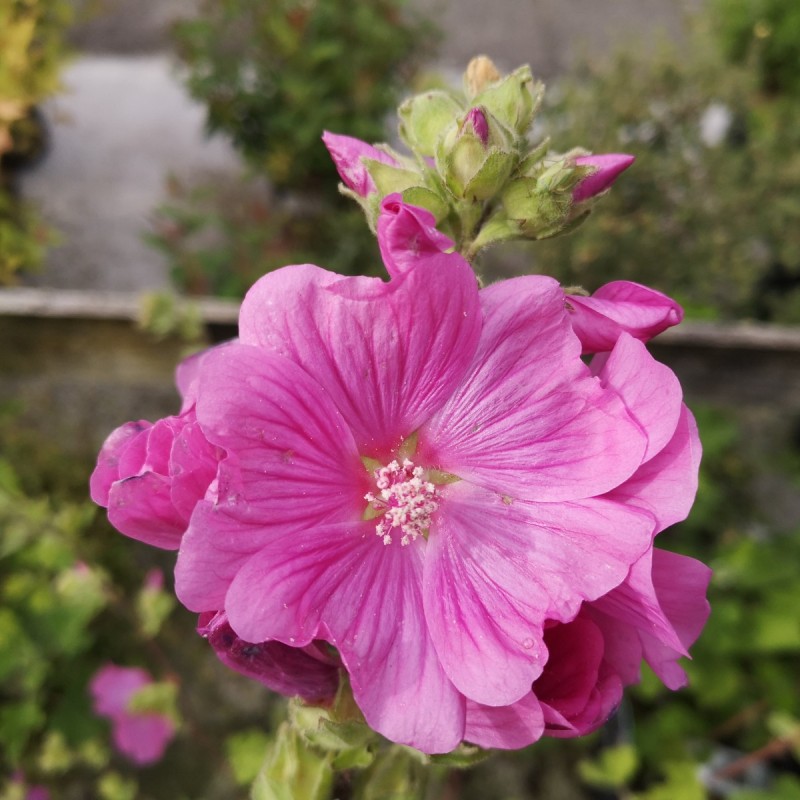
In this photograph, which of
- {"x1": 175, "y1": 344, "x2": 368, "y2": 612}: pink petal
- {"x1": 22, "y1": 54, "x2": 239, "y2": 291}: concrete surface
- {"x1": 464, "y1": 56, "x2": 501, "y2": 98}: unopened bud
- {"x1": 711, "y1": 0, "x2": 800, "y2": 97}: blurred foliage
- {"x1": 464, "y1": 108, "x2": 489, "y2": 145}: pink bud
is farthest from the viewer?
{"x1": 711, "y1": 0, "x2": 800, "y2": 97}: blurred foliage

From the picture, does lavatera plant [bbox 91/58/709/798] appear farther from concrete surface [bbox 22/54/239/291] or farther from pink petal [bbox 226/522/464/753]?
concrete surface [bbox 22/54/239/291]

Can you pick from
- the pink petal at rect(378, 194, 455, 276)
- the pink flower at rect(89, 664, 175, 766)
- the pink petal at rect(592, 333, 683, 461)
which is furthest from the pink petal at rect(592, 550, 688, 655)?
the pink flower at rect(89, 664, 175, 766)

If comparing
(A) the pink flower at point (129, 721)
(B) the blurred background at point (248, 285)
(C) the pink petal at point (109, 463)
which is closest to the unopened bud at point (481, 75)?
(C) the pink petal at point (109, 463)

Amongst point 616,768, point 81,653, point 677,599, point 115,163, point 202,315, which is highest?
point 677,599

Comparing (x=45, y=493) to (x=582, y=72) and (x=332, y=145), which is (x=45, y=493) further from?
(x=582, y=72)

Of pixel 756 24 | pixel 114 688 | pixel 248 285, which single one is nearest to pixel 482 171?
pixel 114 688

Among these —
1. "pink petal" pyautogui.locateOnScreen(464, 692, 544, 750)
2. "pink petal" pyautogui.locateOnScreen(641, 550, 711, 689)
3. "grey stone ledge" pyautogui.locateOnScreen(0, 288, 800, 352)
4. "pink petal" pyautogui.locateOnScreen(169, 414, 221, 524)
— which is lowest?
"grey stone ledge" pyautogui.locateOnScreen(0, 288, 800, 352)

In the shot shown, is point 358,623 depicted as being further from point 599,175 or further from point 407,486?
point 599,175
